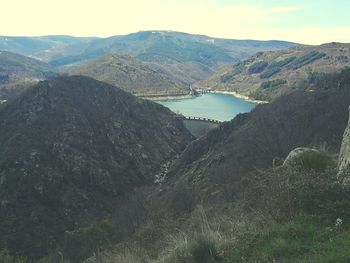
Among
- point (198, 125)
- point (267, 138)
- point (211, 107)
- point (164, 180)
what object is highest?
point (267, 138)

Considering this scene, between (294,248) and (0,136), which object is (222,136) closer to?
(0,136)

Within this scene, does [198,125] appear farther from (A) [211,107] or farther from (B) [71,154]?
(A) [211,107]

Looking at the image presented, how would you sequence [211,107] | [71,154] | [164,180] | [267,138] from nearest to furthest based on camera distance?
[267,138] → [71,154] → [164,180] → [211,107]

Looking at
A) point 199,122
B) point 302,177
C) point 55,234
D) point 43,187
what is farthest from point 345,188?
point 199,122

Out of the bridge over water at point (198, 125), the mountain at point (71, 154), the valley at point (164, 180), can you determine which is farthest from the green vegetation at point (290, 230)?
the bridge over water at point (198, 125)

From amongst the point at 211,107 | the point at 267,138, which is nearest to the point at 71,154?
the point at 267,138

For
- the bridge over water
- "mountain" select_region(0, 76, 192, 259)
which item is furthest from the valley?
the bridge over water

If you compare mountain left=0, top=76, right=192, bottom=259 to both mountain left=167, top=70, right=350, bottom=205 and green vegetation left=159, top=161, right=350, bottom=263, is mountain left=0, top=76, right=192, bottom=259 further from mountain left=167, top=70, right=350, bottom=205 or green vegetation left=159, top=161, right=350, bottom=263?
green vegetation left=159, top=161, right=350, bottom=263
